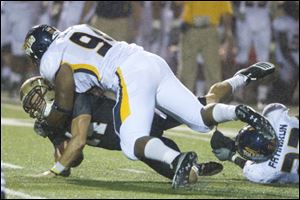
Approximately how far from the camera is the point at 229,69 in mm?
18125

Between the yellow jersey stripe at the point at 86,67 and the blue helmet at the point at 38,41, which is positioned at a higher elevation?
the blue helmet at the point at 38,41

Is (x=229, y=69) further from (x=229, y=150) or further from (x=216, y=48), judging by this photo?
(x=229, y=150)

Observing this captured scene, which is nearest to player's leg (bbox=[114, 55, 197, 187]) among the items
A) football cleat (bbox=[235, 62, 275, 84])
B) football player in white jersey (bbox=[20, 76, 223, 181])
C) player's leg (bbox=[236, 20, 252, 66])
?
football player in white jersey (bbox=[20, 76, 223, 181])

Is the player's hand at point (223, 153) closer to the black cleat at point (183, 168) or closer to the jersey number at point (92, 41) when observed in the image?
the black cleat at point (183, 168)

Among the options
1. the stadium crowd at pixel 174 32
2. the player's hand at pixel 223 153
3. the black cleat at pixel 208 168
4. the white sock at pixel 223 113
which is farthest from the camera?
the stadium crowd at pixel 174 32

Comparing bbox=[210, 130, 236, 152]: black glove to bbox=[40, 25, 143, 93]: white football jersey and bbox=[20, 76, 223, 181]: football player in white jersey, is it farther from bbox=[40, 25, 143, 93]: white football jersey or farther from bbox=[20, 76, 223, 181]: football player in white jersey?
bbox=[40, 25, 143, 93]: white football jersey

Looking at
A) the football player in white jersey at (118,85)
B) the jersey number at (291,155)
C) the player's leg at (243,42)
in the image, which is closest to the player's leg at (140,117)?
the football player in white jersey at (118,85)

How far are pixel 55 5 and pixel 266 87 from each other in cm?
358

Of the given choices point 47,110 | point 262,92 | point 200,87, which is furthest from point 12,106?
point 47,110

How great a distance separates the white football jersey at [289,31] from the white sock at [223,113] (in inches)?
362

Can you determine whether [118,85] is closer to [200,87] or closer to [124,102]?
[124,102]

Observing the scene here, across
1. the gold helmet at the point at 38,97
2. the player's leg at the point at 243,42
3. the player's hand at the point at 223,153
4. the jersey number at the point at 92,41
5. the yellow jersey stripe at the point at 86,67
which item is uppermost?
the jersey number at the point at 92,41

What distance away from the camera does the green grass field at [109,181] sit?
8695mm

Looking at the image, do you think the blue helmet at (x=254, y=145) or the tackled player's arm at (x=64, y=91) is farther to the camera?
the tackled player's arm at (x=64, y=91)
